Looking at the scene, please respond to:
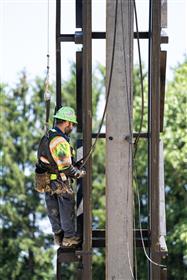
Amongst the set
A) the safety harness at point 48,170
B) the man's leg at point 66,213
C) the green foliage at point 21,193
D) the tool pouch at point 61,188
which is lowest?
the green foliage at point 21,193

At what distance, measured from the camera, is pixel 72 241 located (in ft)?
27.3

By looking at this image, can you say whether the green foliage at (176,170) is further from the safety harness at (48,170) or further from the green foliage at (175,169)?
the safety harness at (48,170)

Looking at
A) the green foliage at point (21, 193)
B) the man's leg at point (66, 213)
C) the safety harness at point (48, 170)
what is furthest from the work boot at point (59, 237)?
the green foliage at point (21, 193)

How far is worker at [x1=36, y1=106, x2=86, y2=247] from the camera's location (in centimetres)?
804

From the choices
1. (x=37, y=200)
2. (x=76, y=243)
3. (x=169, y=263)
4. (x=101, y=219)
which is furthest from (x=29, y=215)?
(x=76, y=243)

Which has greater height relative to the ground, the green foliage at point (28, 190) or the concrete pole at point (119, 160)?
the concrete pole at point (119, 160)

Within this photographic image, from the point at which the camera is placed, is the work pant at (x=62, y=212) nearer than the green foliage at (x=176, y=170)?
Yes

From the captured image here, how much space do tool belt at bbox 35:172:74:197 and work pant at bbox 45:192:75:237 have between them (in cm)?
9

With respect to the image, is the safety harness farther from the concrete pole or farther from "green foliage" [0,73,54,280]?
"green foliage" [0,73,54,280]

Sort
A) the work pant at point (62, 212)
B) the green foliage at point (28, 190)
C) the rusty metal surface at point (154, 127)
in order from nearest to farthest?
1. the rusty metal surface at point (154, 127)
2. the work pant at point (62, 212)
3. the green foliage at point (28, 190)

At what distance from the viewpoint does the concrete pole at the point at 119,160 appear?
8.02m

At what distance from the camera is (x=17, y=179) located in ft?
86.7

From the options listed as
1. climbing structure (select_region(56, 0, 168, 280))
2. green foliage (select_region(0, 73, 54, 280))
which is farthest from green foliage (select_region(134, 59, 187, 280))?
climbing structure (select_region(56, 0, 168, 280))

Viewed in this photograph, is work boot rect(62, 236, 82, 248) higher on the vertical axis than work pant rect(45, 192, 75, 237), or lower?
lower
